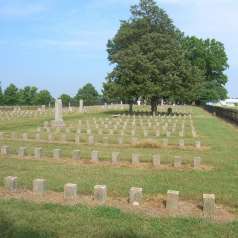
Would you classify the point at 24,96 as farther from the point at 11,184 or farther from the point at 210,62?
the point at 11,184

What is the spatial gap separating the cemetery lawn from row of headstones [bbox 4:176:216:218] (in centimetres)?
47

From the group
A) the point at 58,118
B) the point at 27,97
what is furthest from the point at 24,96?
the point at 58,118

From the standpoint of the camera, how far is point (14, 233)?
586 cm

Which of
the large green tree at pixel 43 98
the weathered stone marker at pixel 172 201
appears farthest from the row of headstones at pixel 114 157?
the large green tree at pixel 43 98

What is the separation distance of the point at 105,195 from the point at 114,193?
850mm

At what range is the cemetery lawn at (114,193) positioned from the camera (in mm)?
6055

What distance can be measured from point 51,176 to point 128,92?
33.9 meters

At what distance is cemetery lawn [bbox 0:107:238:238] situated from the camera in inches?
238

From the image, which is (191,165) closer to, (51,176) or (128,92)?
(51,176)

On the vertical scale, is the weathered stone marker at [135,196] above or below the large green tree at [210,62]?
below

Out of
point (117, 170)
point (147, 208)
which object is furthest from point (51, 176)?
point (147, 208)

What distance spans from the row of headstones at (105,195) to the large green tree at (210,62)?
79.4 meters

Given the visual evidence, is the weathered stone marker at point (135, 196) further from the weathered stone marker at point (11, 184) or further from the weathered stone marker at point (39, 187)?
the weathered stone marker at point (11, 184)

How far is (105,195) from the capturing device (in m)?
7.59
